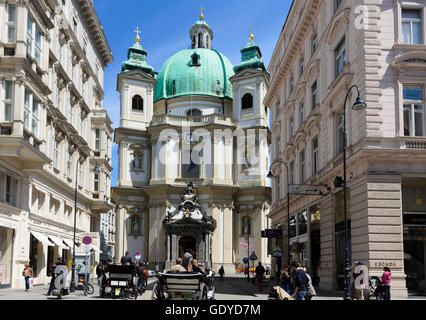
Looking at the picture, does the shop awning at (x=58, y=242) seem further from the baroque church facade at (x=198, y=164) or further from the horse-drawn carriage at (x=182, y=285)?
the baroque church facade at (x=198, y=164)

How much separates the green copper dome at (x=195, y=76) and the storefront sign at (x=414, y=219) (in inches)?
2242

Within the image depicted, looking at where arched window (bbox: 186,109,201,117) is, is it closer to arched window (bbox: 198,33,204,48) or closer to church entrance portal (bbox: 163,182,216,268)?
church entrance portal (bbox: 163,182,216,268)

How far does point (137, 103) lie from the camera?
3029 inches

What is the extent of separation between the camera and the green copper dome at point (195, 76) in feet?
263

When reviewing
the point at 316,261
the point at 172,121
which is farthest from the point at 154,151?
the point at 316,261

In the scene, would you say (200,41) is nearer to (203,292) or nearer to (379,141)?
(379,141)

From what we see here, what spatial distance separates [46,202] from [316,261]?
1742 cm

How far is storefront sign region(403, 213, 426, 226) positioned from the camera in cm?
2377

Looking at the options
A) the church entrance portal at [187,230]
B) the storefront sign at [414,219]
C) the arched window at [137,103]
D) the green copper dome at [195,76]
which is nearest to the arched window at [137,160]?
the arched window at [137,103]

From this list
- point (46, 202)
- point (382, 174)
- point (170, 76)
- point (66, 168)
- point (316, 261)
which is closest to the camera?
point (382, 174)

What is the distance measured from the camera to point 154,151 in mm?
73312

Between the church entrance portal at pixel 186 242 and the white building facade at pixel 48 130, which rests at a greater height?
the white building facade at pixel 48 130

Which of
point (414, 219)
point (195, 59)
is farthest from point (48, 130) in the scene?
point (195, 59)

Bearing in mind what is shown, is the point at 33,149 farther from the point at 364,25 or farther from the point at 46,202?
the point at 364,25
